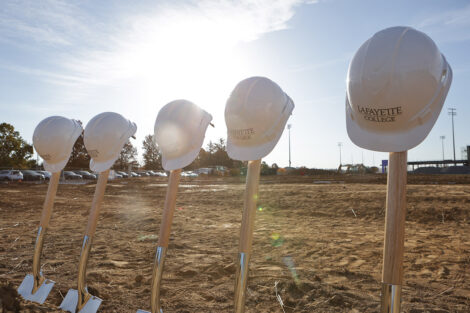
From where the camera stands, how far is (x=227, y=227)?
7840mm

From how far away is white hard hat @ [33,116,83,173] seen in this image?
9.39ft

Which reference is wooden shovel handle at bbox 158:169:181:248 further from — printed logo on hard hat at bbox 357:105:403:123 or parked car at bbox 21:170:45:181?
parked car at bbox 21:170:45:181

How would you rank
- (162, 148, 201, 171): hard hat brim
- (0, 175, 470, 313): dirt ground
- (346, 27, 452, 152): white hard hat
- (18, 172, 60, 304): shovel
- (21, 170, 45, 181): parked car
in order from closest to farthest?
(346, 27, 452, 152): white hard hat
(162, 148, 201, 171): hard hat brim
(18, 172, 60, 304): shovel
(0, 175, 470, 313): dirt ground
(21, 170, 45, 181): parked car

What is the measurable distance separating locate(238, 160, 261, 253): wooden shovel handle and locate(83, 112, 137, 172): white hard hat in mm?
1270

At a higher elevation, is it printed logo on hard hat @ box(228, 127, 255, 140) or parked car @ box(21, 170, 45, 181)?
printed logo on hard hat @ box(228, 127, 255, 140)

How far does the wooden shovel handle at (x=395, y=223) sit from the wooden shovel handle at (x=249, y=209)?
633mm

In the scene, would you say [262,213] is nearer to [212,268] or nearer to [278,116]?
[212,268]

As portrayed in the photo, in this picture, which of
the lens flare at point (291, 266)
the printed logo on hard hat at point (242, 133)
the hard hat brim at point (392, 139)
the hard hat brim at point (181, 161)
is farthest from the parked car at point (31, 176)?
the hard hat brim at point (392, 139)

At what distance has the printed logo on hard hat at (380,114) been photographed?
1.19 m

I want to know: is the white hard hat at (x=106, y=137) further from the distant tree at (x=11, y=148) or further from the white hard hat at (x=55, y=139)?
the distant tree at (x=11, y=148)

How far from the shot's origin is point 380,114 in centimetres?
121

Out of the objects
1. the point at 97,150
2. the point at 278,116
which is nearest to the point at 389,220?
the point at 278,116

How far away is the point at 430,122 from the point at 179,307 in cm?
275

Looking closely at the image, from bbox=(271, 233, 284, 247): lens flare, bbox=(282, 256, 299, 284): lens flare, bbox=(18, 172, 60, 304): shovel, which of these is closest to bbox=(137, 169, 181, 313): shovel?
bbox=(18, 172, 60, 304): shovel
